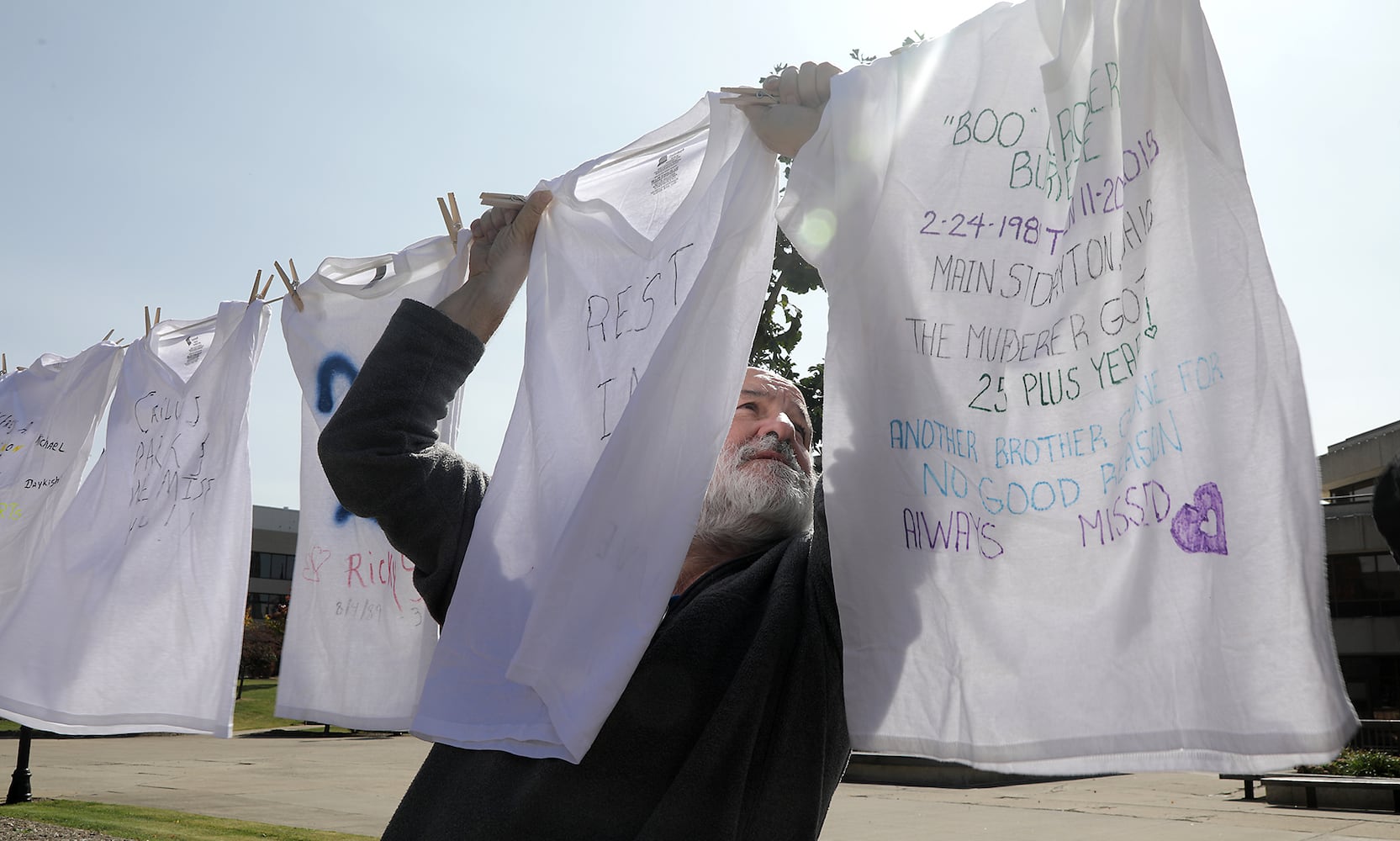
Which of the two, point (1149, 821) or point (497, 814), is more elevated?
point (497, 814)

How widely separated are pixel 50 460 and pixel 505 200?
306cm

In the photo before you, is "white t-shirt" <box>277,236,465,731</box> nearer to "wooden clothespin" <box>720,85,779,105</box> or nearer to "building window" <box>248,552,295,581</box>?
"wooden clothespin" <box>720,85,779,105</box>

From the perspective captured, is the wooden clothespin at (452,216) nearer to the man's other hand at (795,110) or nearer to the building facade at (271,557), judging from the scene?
the man's other hand at (795,110)

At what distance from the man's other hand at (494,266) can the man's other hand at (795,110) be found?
778mm

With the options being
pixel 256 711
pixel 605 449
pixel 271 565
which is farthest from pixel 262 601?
pixel 605 449

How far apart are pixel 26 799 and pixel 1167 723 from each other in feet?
34.7

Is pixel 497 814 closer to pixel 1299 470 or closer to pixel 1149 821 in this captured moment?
pixel 1299 470

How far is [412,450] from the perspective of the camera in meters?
2.46

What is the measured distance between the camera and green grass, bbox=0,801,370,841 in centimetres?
752

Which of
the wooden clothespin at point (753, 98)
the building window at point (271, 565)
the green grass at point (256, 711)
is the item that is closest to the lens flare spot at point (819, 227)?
the wooden clothespin at point (753, 98)

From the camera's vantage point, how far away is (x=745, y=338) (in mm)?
2139

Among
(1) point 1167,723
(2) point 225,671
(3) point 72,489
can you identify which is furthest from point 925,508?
(3) point 72,489

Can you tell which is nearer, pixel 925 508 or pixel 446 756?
pixel 925 508

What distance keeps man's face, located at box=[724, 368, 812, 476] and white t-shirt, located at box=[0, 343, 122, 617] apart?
128 inches
